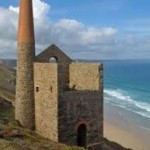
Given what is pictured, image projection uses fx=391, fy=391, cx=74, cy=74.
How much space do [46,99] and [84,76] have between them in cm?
343

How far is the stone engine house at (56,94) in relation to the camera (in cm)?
2502


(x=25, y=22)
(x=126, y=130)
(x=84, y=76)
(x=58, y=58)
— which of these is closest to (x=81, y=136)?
(x=84, y=76)

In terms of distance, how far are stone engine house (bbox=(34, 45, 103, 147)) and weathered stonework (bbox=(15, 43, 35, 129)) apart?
48 cm

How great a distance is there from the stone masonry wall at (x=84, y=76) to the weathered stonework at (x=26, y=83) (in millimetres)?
3056

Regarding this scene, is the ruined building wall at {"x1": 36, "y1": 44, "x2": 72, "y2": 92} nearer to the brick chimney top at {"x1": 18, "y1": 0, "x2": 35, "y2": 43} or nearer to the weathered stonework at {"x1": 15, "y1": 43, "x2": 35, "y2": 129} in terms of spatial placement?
the weathered stonework at {"x1": 15, "y1": 43, "x2": 35, "y2": 129}

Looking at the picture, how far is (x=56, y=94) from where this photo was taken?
24594 millimetres

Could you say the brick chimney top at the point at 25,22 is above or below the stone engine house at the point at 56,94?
above

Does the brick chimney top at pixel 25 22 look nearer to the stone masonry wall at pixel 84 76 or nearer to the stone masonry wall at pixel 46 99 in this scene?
the stone masonry wall at pixel 46 99

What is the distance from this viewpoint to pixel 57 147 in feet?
68.0

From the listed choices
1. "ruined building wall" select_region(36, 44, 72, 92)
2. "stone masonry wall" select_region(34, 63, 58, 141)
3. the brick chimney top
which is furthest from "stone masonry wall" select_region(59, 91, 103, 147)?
the brick chimney top

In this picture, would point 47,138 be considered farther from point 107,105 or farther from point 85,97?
point 107,105

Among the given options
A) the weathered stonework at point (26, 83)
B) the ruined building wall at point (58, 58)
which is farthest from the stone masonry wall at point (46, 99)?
the ruined building wall at point (58, 58)

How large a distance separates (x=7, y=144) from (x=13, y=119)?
11.3 metres

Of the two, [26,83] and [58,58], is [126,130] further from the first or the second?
[26,83]
